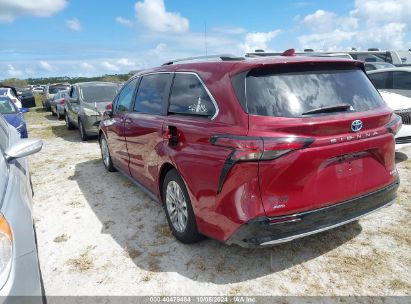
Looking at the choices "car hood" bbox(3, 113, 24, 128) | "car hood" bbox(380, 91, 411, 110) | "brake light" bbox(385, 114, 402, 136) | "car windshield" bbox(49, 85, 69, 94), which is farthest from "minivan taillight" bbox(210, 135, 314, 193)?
"car windshield" bbox(49, 85, 69, 94)

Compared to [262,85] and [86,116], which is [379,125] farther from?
[86,116]

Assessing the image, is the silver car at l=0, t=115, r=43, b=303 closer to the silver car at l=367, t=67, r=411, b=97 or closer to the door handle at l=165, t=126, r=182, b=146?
the door handle at l=165, t=126, r=182, b=146

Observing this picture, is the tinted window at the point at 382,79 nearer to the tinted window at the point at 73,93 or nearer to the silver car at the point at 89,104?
the silver car at the point at 89,104

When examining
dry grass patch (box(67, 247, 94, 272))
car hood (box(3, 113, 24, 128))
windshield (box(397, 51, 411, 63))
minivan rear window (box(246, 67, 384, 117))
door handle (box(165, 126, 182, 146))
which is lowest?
dry grass patch (box(67, 247, 94, 272))

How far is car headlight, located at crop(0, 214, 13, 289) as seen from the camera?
6.60ft

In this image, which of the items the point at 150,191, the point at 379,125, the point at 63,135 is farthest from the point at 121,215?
the point at 63,135

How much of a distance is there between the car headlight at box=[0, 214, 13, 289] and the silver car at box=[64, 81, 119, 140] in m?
7.43

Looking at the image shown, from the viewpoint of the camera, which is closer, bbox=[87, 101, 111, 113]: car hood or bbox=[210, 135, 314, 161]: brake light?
bbox=[210, 135, 314, 161]: brake light

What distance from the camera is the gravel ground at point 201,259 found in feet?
9.71

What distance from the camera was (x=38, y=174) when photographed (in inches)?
271

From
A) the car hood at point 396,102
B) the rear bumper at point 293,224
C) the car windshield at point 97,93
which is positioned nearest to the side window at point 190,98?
the rear bumper at point 293,224

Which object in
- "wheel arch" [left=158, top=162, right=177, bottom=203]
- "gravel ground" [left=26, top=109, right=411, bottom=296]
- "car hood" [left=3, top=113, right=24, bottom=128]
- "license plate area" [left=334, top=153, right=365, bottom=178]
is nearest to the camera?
"license plate area" [left=334, top=153, right=365, bottom=178]

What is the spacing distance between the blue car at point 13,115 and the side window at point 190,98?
18.6ft

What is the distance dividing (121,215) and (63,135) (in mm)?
8187
